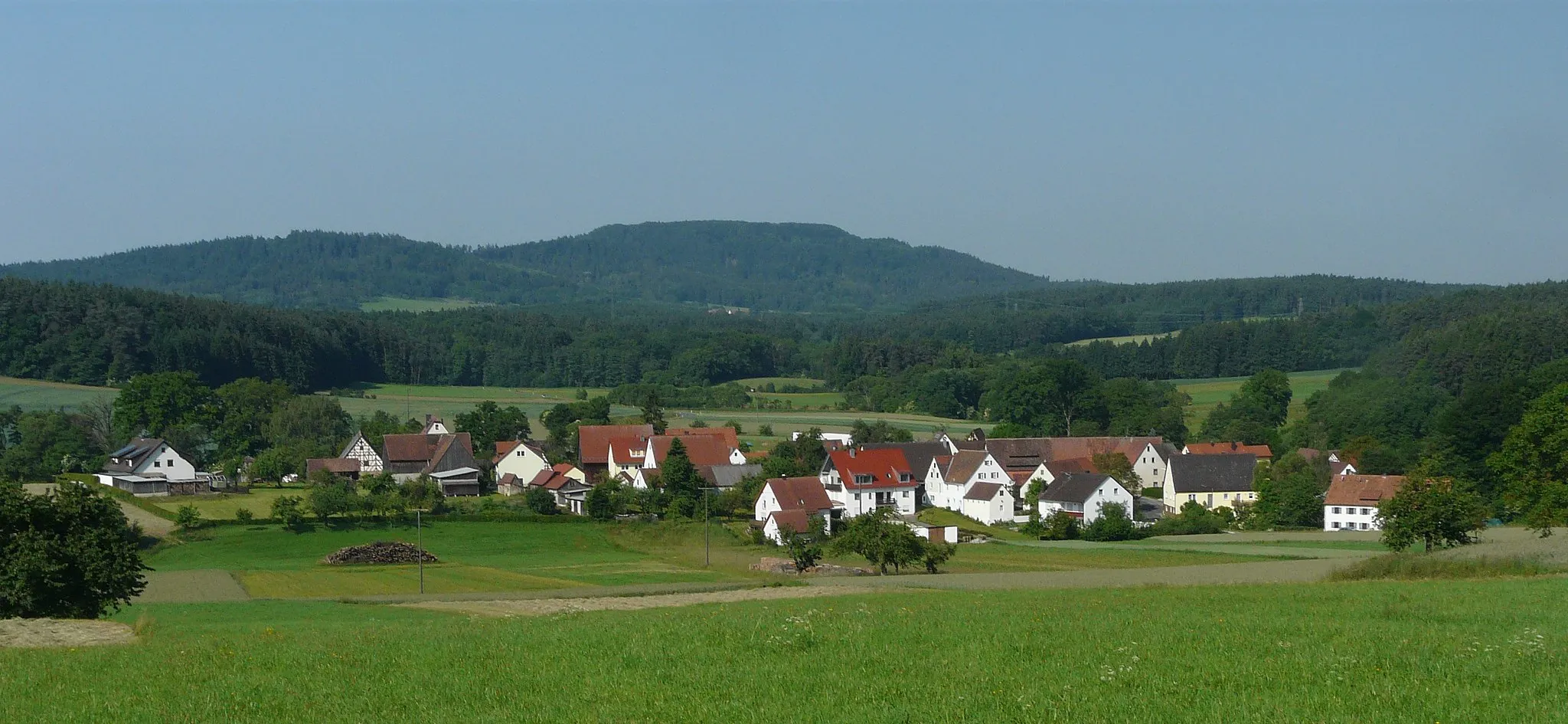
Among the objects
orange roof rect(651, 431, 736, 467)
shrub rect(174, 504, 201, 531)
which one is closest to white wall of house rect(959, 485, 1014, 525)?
orange roof rect(651, 431, 736, 467)

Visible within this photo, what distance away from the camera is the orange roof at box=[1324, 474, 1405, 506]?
197 feet

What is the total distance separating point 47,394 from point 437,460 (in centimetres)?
4227

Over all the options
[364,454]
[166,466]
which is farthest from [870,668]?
[364,454]

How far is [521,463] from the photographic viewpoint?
7719 cm

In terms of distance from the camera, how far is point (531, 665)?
15.5 m

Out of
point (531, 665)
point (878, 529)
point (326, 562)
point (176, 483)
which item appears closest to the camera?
point (531, 665)

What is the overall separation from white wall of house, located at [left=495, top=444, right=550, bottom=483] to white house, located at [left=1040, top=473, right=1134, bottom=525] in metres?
27.9

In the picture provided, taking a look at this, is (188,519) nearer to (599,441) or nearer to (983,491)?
(599,441)

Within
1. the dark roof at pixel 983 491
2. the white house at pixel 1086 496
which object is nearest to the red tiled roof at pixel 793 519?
the white house at pixel 1086 496

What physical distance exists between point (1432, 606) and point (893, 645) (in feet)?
30.5

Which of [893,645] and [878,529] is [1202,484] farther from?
[893,645]

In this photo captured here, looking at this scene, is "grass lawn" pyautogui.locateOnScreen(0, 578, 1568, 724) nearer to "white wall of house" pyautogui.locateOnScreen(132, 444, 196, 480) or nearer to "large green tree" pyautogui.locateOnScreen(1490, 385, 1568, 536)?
"large green tree" pyautogui.locateOnScreen(1490, 385, 1568, 536)

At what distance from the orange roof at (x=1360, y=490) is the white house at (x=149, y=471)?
54.0 m

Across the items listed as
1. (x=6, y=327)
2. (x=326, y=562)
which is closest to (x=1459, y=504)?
(x=326, y=562)
